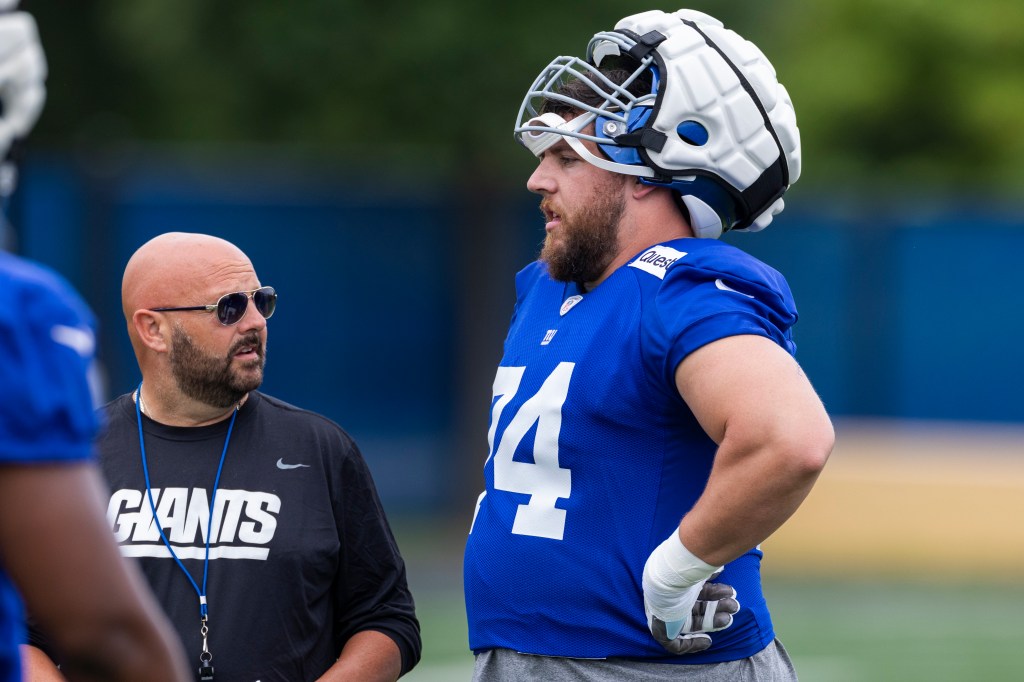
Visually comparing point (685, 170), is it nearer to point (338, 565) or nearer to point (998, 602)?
point (338, 565)

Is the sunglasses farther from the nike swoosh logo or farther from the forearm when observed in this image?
the forearm

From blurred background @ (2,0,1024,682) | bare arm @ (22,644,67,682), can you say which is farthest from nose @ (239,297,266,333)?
blurred background @ (2,0,1024,682)

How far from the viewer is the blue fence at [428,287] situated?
11500 millimetres

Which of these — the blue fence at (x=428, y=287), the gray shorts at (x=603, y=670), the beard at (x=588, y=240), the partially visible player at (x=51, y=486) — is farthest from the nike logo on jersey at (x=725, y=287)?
the blue fence at (x=428, y=287)

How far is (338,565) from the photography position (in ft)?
10.7

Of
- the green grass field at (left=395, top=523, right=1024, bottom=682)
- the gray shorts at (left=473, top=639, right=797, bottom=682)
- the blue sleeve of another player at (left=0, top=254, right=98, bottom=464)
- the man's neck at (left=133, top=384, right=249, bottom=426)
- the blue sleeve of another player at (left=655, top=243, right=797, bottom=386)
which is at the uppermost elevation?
the blue sleeve of another player at (left=0, top=254, right=98, bottom=464)

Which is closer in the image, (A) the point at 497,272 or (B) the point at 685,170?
(B) the point at 685,170

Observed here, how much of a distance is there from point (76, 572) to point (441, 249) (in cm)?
1027

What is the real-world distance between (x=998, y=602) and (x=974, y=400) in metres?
2.78

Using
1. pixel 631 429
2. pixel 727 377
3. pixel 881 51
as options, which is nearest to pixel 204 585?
pixel 631 429

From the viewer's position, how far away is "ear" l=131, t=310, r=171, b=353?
10.9 feet

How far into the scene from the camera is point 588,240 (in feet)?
10.1

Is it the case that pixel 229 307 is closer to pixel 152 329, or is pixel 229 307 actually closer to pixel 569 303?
pixel 152 329

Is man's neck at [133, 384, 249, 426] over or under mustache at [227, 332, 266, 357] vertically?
under
